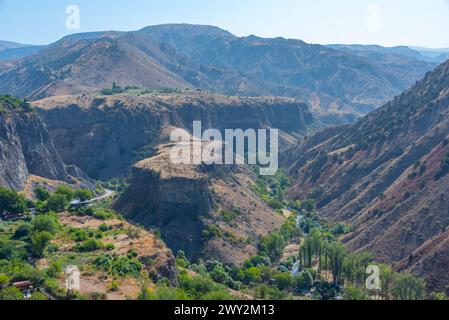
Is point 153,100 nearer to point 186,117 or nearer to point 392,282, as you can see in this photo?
point 186,117

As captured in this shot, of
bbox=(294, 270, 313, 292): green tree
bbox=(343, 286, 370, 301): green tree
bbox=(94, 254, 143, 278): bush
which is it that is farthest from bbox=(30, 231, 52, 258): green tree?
bbox=(343, 286, 370, 301): green tree

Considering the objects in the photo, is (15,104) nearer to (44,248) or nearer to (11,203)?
(11,203)

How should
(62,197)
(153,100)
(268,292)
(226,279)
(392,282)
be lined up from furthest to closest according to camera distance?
(153,100), (62,197), (226,279), (392,282), (268,292)

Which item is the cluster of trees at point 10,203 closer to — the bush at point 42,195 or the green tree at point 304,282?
the bush at point 42,195

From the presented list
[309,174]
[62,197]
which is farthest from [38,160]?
[309,174]

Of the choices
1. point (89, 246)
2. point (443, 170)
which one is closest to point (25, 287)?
point (89, 246)
